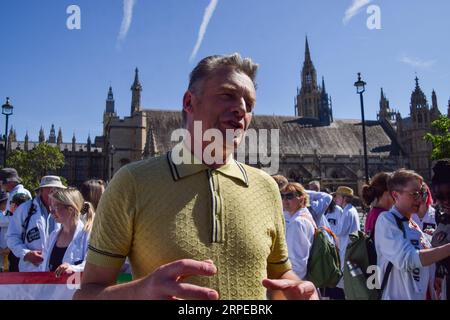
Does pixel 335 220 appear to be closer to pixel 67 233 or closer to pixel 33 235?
pixel 67 233

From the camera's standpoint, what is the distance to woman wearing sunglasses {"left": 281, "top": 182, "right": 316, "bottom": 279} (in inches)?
199

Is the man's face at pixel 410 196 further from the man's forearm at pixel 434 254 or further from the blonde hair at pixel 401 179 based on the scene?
the man's forearm at pixel 434 254

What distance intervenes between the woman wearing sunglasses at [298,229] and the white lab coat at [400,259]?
1.53 meters

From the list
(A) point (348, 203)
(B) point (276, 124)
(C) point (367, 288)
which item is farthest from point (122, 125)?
(C) point (367, 288)

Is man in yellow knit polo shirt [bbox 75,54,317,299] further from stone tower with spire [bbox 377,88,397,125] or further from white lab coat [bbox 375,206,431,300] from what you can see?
stone tower with spire [bbox 377,88,397,125]

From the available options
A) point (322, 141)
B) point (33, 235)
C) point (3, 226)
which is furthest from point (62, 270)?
point (322, 141)

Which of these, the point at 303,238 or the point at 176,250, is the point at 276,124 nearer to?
the point at 303,238

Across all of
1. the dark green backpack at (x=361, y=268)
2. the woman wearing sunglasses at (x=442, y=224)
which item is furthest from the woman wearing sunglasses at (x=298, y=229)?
the woman wearing sunglasses at (x=442, y=224)

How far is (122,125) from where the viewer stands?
51.8m

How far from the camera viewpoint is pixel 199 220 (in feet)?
5.35

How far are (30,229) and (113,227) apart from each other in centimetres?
466

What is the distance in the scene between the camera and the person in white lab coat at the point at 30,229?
17.0ft

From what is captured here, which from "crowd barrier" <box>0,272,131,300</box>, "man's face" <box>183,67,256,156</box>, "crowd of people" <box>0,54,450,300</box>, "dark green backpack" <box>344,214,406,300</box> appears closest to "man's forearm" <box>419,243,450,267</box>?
"dark green backpack" <box>344,214,406,300</box>

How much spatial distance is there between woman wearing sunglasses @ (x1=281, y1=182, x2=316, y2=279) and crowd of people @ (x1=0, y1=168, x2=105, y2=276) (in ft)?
9.02
